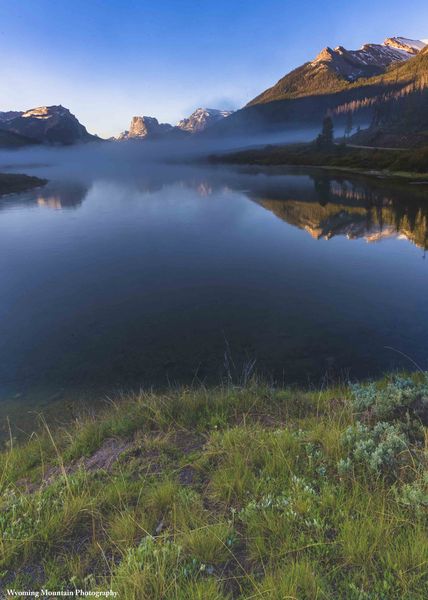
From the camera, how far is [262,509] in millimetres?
4258

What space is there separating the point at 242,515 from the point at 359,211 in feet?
175

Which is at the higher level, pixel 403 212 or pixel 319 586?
pixel 403 212

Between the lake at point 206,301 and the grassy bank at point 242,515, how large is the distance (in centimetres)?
667

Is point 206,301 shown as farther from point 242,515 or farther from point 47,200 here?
point 47,200

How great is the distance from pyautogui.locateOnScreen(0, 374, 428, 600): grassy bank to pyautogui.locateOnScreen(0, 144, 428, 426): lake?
6669 mm

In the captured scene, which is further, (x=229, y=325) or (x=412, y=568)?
(x=229, y=325)

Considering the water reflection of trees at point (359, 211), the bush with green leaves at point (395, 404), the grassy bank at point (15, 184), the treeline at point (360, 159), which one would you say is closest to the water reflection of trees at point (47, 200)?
the grassy bank at point (15, 184)

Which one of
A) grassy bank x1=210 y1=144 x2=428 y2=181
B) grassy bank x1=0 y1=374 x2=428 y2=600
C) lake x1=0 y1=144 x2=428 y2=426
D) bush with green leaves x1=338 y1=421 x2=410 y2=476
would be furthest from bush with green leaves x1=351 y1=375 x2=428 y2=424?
grassy bank x1=210 y1=144 x2=428 y2=181

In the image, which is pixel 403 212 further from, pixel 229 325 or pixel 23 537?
pixel 23 537

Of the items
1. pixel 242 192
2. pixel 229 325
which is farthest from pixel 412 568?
pixel 242 192

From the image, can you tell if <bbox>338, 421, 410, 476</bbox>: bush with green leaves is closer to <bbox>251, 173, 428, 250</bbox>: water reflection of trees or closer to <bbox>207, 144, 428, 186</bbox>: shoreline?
<bbox>251, 173, 428, 250</bbox>: water reflection of trees

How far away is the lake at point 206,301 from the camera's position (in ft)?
47.1

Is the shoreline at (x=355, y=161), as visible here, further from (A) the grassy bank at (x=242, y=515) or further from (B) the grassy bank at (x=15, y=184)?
(B) the grassy bank at (x=15, y=184)

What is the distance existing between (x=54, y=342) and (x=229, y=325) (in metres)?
9.03
